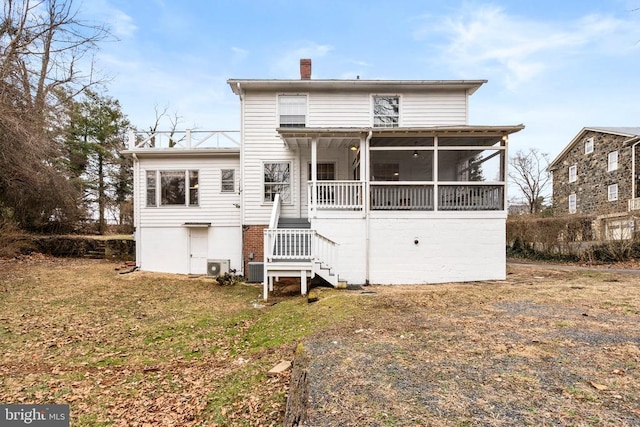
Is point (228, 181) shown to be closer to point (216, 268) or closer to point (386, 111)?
point (216, 268)

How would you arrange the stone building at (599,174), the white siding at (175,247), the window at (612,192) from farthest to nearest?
the window at (612,192)
the stone building at (599,174)
the white siding at (175,247)

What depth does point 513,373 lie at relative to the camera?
369 cm

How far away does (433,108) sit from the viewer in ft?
42.0

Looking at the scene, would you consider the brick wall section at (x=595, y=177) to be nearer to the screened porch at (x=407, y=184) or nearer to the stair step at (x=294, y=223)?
Answer: the screened porch at (x=407, y=184)

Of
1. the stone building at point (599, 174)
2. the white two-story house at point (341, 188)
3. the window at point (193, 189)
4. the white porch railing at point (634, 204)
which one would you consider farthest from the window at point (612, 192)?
the window at point (193, 189)

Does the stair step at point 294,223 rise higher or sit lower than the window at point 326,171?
lower

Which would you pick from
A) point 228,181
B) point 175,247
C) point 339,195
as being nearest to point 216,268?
point 175,247

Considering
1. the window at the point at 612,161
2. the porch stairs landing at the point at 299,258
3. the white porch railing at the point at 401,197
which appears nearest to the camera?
the porch stairs landing at the point at 299,258

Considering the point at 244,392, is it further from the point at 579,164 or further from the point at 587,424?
the point at 579,164

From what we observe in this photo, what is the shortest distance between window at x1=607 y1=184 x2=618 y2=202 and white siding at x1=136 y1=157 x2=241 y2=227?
25528 mm

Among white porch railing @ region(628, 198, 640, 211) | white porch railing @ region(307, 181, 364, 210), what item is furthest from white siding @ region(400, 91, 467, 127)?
white porch railing @ region(628, 198, 640, 211)

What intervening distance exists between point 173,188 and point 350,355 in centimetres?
1194

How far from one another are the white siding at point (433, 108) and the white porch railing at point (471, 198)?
→ 3.51 meters

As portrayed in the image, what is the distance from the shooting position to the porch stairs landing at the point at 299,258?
366 inches
